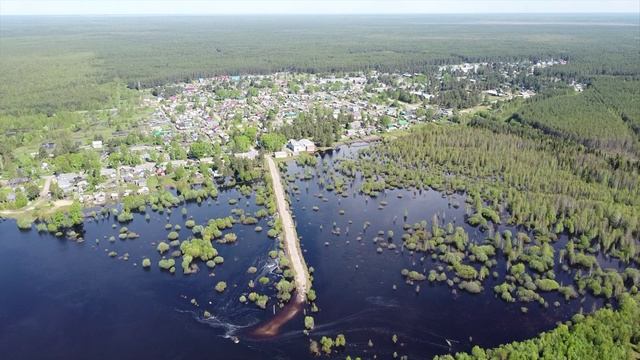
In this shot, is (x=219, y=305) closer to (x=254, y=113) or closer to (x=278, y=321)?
(x=278, y=321)

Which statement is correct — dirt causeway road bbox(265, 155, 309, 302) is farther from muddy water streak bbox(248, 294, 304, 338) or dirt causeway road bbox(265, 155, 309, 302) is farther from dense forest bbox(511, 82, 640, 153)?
dense forest bbox(511, 82, 640, 153)

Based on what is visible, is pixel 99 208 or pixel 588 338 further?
pixel 99 208

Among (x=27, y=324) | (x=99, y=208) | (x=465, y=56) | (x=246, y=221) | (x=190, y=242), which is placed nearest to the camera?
(x=27, y=324)

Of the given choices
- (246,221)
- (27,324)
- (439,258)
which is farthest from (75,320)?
(439,258)

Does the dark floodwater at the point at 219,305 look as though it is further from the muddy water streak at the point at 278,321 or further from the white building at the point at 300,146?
the white building at the point at 300,146

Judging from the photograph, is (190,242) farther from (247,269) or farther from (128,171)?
(128,171)

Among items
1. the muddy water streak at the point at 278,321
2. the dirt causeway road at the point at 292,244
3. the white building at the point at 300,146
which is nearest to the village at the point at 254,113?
the white building at the point at 300,146
